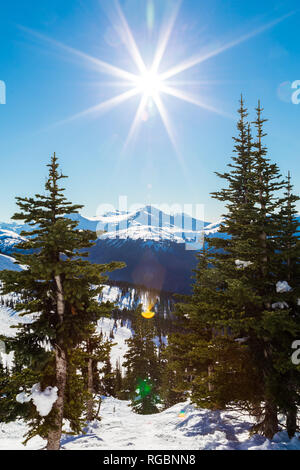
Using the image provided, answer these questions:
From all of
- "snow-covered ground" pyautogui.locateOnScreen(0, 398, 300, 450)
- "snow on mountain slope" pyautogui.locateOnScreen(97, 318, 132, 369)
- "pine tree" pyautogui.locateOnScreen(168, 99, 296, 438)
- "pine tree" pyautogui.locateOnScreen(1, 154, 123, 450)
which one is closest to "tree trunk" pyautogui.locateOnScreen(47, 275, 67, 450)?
"pine tree" pyautogui.locateOnScreen(1, 154, 123, 450)

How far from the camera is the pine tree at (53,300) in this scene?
958 centimetres

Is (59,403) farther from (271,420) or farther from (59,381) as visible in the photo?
(271,420)

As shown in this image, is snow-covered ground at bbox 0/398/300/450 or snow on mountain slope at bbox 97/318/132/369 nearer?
snow-covered ground at bbox 0/398/300/450

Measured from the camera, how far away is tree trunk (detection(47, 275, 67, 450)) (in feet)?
33.0

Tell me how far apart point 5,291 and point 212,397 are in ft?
32.6

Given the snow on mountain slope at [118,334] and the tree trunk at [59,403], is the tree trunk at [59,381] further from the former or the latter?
the snow on mountain slope at [118,334]

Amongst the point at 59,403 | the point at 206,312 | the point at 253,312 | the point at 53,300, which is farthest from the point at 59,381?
the point at 253,312

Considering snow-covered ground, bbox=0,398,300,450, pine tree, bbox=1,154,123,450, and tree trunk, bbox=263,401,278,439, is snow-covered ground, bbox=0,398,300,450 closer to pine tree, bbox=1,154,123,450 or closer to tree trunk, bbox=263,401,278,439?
tree trunk, bbox=263,401,278,439

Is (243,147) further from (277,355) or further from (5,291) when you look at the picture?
(5,291)

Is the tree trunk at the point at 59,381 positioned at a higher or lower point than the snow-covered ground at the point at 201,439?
higher

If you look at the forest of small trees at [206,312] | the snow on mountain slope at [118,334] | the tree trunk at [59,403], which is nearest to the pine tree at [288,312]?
the forest of small trees at [206,312]

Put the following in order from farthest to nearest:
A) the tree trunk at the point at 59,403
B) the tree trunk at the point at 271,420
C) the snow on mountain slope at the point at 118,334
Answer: the snow on mountain slope at the point at 118,334, the tree trunk at the point at 271,420, the tree trunk at the point at 59,403

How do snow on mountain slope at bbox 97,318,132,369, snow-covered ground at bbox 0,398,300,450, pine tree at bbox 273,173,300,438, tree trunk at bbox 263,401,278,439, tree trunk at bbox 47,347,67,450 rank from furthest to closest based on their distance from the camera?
1. snow on mountain slope at bbox 97,318,132,369
2. tree trunk at bbox 263,401,278,439
3. snow-covered ground at bbox 0,398,300,450
4. tree trunk at bbox 47,347,67,450
5. pine tree at bbox 273,173,300,438
